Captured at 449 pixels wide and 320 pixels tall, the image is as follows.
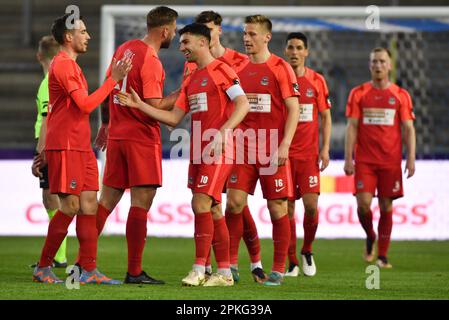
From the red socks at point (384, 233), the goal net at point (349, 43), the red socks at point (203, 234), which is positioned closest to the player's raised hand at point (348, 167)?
the red socks at point (384, 233)

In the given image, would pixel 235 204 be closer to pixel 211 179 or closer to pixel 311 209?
pixel 211 179

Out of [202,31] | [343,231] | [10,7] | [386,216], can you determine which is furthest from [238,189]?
[10,7]

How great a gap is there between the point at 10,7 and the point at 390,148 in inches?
449

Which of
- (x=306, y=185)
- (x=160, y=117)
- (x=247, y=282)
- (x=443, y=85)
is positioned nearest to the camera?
(x=160, y=117)

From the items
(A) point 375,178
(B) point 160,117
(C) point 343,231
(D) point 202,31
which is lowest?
(C) point 343,231

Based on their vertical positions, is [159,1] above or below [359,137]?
above

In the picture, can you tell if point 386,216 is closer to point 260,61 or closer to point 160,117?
point 260,61

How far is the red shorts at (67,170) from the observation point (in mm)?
7746

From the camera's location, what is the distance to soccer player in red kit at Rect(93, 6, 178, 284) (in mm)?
7922

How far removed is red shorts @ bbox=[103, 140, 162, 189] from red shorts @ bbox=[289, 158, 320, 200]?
2395 mm

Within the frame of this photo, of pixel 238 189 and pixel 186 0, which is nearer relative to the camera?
pixel 238 189

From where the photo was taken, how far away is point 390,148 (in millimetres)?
11508

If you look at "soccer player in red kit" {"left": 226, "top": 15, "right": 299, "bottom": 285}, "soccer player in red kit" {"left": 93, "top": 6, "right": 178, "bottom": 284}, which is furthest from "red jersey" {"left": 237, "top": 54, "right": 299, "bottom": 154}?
"soccer player in red kit" {"left": 93, "top": 6, "right": 178, "bottom": 284}

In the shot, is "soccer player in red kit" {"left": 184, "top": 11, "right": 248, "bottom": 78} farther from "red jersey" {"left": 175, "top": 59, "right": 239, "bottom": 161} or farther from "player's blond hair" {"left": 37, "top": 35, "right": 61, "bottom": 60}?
"player's blond hair" {"left": 37, "top": 35, "right": 61, "bottom": 60}
